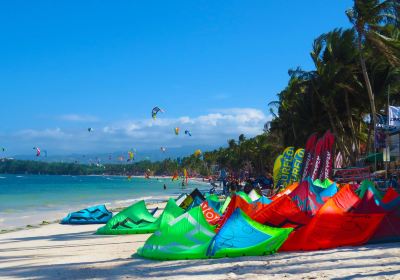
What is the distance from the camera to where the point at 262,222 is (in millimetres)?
10094

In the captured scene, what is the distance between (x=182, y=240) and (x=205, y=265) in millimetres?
1127

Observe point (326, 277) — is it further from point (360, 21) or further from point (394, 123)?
point (360, 21)

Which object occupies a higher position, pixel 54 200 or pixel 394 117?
pixel 394 117

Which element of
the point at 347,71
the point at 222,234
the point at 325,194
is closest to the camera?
the point at 222,234

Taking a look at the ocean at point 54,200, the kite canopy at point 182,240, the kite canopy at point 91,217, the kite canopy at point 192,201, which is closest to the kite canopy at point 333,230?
the kite canopy at point 182,240

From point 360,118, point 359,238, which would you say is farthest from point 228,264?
point 360,118

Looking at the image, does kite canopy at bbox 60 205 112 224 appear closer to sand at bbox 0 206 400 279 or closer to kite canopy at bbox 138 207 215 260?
sand at bbox 0 206 400 279

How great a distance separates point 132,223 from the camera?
1518cm

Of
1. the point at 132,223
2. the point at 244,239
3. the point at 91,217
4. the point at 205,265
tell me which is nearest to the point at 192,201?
the point at 132,223

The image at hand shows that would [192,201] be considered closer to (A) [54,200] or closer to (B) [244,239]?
(B) [244,239]

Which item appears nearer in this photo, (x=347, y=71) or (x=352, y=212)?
(x=352, y=212)

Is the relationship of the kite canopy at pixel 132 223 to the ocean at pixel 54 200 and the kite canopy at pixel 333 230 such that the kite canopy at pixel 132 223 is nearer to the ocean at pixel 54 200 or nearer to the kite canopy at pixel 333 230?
the kite canopy at pixel 333 230

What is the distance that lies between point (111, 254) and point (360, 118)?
29.3 meters

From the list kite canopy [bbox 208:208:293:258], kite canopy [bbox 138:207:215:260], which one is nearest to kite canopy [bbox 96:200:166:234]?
kite canopy [bbox 138:207:215:260]
